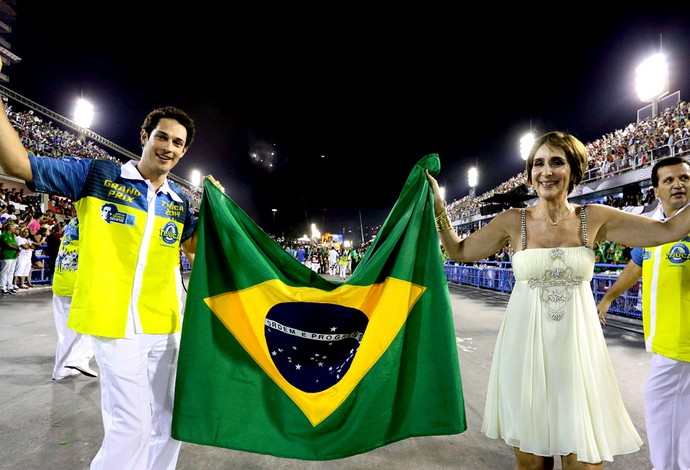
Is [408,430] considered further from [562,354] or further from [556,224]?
[556,224]

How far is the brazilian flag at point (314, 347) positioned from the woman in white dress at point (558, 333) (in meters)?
0.32

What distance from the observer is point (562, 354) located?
6.26 feet

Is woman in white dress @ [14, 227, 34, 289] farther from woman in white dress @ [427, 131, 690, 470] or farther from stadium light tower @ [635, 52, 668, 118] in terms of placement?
stadium light tower @ [635, 52, 668, 118]

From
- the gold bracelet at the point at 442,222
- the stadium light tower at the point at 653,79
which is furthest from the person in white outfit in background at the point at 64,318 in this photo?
the stadium light tower at the point at 653,79

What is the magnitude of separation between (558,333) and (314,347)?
130cm

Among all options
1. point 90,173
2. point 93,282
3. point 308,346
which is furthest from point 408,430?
point 90,173

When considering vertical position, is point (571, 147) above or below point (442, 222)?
above

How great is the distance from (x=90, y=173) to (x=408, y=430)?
2.26 m

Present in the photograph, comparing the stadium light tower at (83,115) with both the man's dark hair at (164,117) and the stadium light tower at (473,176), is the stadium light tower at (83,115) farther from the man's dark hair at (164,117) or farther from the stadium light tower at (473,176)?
the stadium light tower at (473,176)

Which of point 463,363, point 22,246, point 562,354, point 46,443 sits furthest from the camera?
point 22,246

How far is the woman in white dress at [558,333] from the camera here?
1.84 m

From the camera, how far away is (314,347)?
224 cm

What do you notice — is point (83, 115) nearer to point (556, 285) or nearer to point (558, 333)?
point (556, 285)

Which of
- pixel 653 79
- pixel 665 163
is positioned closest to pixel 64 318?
pixel 665 163
